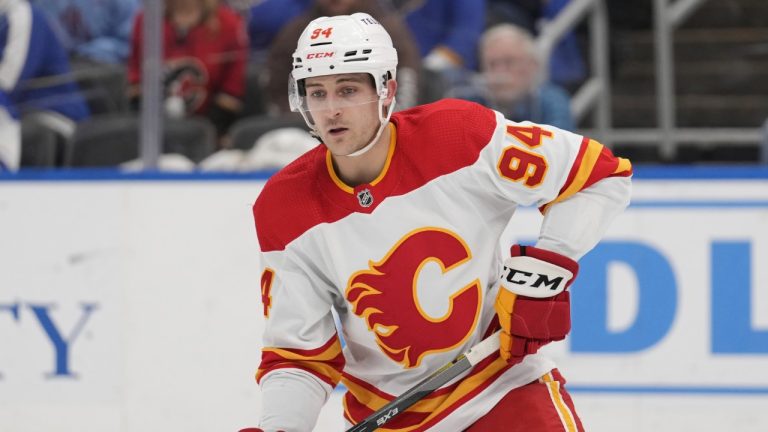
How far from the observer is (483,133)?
7.73ft

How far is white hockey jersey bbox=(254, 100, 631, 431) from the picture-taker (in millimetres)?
2361

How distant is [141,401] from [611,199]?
191 cm

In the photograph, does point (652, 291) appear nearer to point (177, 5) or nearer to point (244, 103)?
point (244, 103)

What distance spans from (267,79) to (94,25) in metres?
Answer: 0.56

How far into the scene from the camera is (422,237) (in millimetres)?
2367

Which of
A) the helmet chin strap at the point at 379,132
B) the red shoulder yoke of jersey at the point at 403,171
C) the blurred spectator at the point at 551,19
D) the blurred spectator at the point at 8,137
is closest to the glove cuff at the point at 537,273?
the red shoulder yoke of jersey at the point at 403,171

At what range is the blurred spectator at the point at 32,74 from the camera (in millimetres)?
4051

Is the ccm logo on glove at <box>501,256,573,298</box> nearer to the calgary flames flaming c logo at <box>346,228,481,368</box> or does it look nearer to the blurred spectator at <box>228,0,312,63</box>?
the calgary flames flaming c logo at <box>346,228,481,368</box>

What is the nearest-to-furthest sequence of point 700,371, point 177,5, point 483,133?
point 483,133
point 700,371
point 177,5

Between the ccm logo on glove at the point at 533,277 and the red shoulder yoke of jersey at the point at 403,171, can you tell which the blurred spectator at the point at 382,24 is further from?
the ccm logo on glove at the point at 533,277

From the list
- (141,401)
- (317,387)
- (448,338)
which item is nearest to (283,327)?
(317,387)

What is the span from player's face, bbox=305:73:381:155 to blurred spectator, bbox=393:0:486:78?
70.6 inches

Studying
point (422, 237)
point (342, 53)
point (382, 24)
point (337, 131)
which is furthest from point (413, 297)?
point (382, 24)

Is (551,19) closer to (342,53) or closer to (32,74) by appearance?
(32,74)
